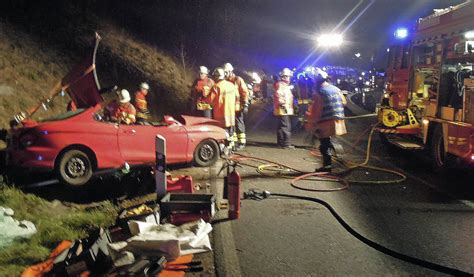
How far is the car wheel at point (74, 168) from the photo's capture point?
7047 millimetres

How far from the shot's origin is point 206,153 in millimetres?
8766

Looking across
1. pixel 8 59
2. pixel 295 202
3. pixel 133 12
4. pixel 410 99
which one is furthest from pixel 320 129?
pixel 133 12

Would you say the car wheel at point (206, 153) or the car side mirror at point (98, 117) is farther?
the car wheel at point (206, 153)

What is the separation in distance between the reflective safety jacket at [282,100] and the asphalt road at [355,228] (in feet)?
7.78

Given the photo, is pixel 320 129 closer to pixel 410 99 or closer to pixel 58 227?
pixel 410 99

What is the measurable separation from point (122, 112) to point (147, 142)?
88 cm

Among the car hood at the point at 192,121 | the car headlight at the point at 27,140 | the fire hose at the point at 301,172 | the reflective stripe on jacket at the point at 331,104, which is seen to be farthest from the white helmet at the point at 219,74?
the car headlight at the point at 27,140

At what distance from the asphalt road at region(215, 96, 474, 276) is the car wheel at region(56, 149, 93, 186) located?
2.58 m

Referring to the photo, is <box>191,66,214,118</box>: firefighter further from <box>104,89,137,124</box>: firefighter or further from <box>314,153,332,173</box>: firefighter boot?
<box>314,153,332,173</box>: firefighter boot

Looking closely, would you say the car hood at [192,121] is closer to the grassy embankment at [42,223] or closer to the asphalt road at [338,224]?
the asphalt road at [338,224]

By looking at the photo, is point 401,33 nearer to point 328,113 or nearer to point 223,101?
point 328,113

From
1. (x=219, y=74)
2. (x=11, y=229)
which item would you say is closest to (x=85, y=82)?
(x=11, y=229)

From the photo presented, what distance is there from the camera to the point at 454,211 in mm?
6148

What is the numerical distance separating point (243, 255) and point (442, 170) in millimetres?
5567
